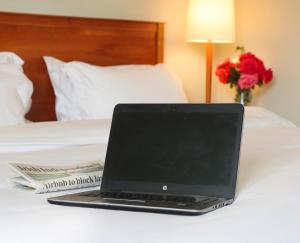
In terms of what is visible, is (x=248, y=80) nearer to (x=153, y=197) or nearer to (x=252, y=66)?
(x=252, y=66)

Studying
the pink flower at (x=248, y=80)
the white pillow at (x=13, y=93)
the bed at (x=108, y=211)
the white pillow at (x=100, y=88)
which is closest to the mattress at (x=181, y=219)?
the bed at (x=108, y=211)

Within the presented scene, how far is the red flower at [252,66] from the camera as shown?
120 inches

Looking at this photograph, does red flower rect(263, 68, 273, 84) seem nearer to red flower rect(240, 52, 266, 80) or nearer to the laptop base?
red flower rect(240, 52, 266, 80)

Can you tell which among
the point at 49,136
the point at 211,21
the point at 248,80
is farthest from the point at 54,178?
the point at 211,21

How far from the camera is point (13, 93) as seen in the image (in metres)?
2.46

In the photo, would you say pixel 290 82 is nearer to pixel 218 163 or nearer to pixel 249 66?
pixel 249 66

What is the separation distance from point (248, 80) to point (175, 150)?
1853mm

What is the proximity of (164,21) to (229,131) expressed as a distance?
2.19 meters

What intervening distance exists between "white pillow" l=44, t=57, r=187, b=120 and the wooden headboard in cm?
10

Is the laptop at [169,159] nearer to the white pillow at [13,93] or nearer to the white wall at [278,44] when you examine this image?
the white pillow at [13,93]

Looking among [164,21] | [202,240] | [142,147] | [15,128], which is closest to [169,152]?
[142,147]

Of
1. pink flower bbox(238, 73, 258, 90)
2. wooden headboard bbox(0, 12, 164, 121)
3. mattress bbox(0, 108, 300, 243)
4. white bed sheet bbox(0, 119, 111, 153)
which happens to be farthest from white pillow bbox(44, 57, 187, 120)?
mattress bbox(0, 108, 300, 243)

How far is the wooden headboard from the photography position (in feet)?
9.43

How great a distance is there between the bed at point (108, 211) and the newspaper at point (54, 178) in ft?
0.09
